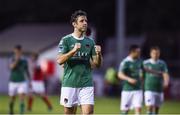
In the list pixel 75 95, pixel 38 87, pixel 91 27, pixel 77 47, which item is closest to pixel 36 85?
pixel 38 87

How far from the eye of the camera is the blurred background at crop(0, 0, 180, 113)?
52.9 metres

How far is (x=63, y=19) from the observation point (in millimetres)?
66250

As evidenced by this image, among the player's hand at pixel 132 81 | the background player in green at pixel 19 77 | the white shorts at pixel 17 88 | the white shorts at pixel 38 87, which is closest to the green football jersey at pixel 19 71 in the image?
the background player in green at pixel 19 77

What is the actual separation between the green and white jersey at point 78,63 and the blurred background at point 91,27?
105ft

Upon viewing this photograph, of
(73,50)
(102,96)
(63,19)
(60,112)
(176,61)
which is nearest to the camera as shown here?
(73,50)

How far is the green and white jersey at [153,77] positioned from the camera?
2525 centimetres

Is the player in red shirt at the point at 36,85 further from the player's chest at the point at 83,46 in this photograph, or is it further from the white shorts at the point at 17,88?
the player's chest at the point at 83,46

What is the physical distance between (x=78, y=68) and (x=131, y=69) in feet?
23.3

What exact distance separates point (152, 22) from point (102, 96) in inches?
649

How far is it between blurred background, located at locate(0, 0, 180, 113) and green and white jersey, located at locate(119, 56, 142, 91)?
983 inches

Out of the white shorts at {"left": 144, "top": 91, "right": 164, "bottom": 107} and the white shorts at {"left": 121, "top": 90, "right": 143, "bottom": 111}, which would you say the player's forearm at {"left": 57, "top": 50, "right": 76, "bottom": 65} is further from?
the white shorts at {"left": 144, "top": 91, "right": 164, "bottom": 107}

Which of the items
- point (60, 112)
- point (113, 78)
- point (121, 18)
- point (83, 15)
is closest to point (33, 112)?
point (60, 112)

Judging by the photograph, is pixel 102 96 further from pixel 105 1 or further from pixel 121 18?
pixel 105 1

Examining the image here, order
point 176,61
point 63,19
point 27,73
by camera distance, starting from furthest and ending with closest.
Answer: point 63,19
point 176,61
point 27,73
